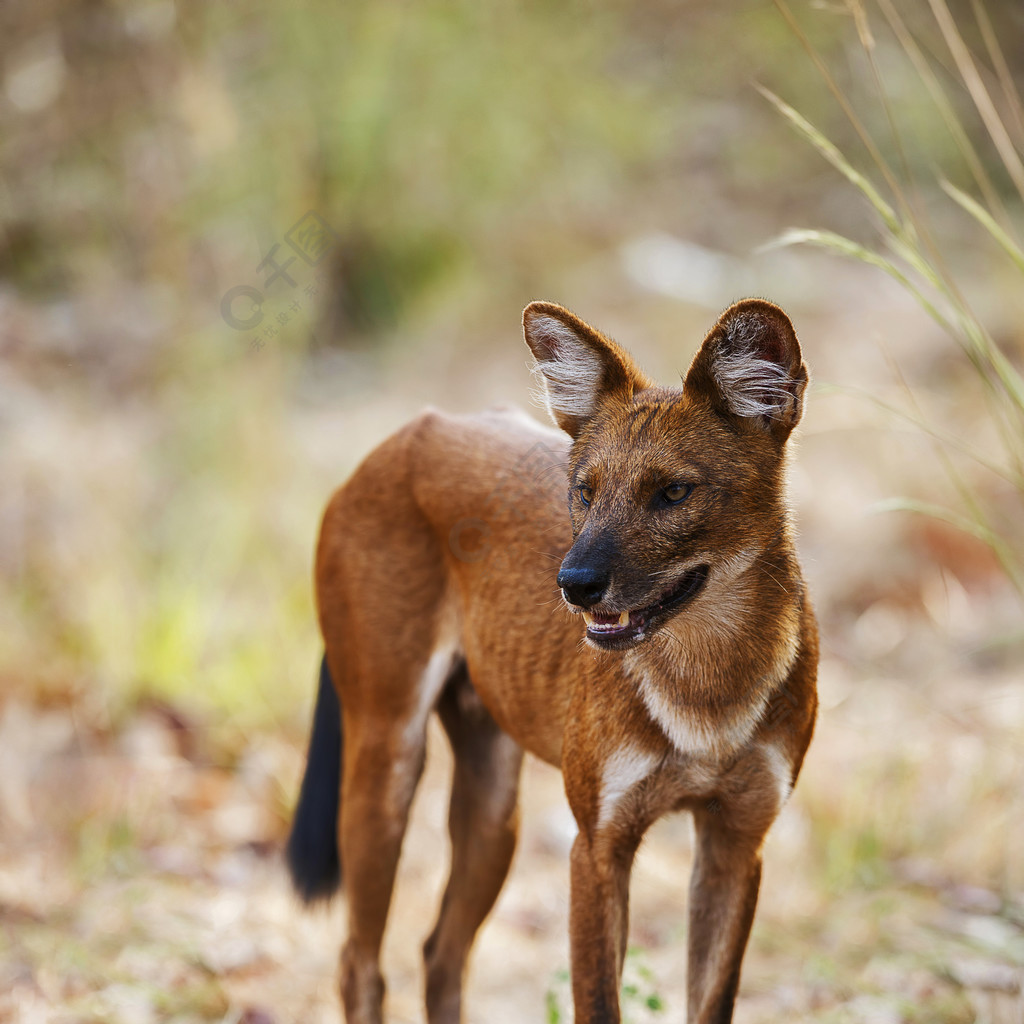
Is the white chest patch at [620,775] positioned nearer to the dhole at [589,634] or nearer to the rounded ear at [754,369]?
the dhole at [589,634]

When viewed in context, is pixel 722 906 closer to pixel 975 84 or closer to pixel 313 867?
pixel 313 867

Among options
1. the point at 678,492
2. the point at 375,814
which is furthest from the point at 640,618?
the point at 375,814

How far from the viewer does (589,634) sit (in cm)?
246

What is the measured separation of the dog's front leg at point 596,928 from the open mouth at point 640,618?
1.83 feet

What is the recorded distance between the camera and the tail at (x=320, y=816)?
3824 mm

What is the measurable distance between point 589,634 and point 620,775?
0.42 m

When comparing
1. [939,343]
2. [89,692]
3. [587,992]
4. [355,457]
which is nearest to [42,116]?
[355,457]

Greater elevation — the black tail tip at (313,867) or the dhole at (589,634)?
the dhole at (589,634)

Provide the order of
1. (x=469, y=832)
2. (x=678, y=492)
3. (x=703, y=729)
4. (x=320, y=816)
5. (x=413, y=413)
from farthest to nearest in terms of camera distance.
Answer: (x=413, y=413) → (x=320, y=816) → (x=469, y=832) → (x=703, y=729) → (x=678, y=492)

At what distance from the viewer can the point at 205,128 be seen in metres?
6.66

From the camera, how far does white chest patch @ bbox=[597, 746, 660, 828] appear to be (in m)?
2.68

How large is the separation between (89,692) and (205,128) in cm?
318

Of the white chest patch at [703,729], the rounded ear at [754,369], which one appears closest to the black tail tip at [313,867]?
the white chest patch at [703,729]

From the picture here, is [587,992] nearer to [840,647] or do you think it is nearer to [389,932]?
[389,932]
